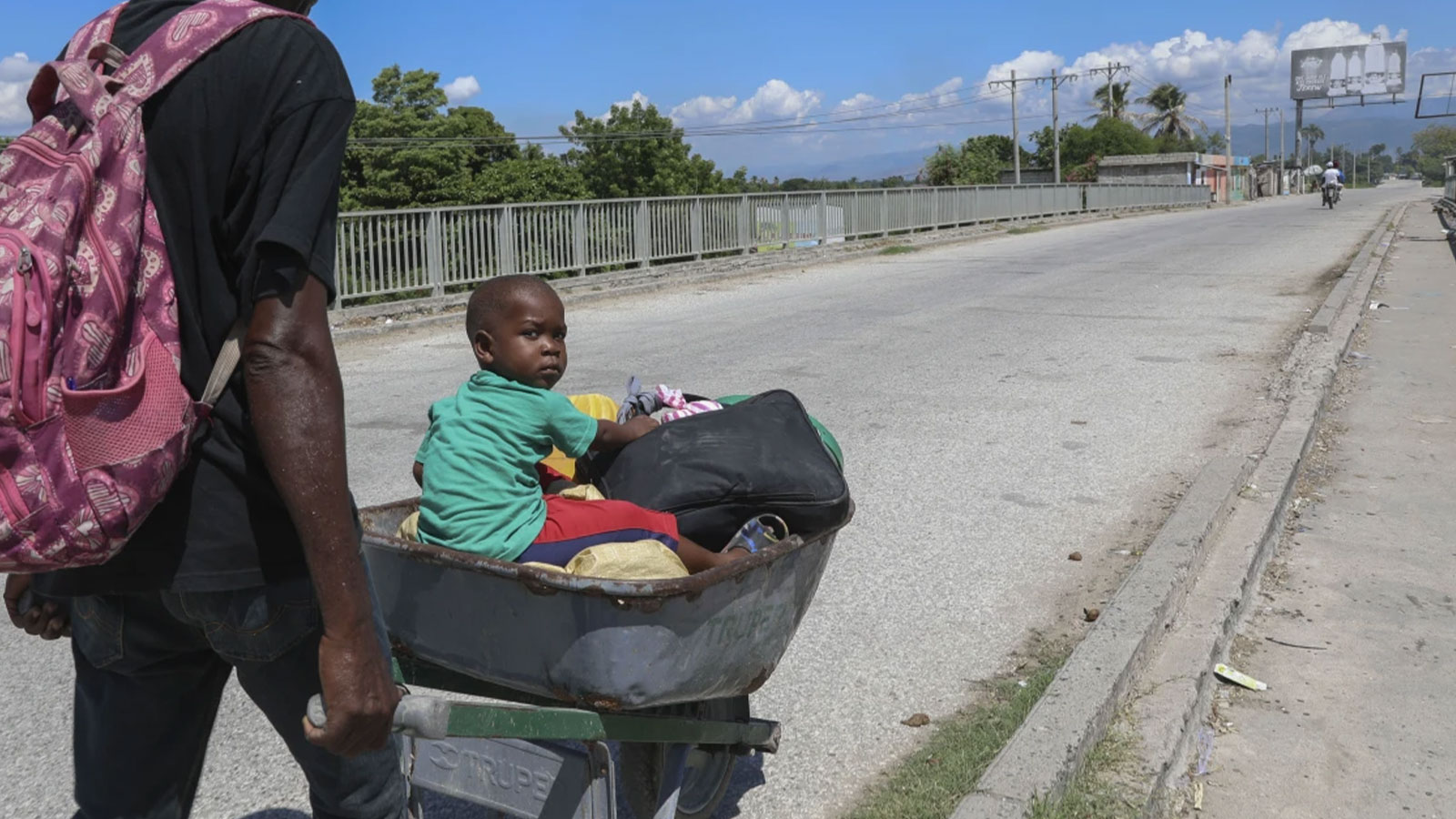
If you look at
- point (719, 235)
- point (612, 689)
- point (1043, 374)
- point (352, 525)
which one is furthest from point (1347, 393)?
point (719, 235)

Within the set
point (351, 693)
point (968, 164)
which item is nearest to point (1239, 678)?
point (351, 693)

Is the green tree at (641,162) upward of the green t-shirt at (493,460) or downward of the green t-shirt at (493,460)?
upward

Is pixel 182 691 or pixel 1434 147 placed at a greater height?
Answer: pixel 1434 147

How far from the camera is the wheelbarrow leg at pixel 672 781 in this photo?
2701 millimetres

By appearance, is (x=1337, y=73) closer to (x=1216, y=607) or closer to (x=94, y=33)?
(x=1216, y=607)

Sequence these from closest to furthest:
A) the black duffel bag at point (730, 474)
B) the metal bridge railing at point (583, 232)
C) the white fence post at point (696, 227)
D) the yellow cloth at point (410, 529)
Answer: the yellow cloth at point (410, 529), the black duffel bag at point (730, 474), the metal bridge railing at point (583, 232), the white fence post at point (696, 227)

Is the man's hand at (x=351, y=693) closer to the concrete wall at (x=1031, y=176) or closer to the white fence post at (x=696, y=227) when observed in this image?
the white fence post at (x=696, y=227)

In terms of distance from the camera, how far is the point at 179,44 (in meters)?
1.61

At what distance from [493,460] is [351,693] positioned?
1.03 m

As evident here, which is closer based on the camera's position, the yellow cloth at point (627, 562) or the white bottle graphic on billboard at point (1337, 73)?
the yellow cloth at point (627, 562)

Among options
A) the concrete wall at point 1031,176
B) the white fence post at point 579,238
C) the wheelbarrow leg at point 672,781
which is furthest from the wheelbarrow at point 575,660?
the concrete wall at point 1031,176

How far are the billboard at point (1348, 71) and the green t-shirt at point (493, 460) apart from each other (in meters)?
93.8

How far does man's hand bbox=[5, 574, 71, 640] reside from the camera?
201cm

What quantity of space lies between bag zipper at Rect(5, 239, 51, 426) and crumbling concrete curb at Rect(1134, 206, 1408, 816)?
2.73 meters
